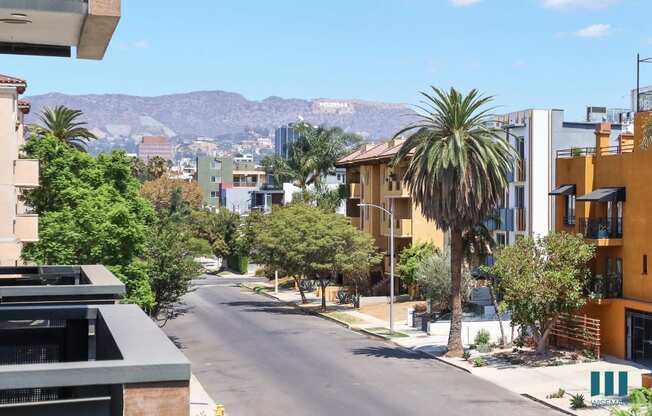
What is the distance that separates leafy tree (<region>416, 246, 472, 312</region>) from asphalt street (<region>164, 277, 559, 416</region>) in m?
5.47

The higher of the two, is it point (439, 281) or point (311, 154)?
point (311, 154)

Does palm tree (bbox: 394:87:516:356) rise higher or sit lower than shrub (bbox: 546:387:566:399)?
higher

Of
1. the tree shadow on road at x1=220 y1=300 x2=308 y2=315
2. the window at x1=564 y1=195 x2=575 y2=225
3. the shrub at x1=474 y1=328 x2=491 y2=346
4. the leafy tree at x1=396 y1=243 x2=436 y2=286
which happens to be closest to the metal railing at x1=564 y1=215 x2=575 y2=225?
the window at x1=564 y1=195 x2=575 y2=225

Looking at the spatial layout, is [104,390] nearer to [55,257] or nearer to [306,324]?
[55,257]

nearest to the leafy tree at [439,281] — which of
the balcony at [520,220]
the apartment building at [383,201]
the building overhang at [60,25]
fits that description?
the balcony at [520,220]

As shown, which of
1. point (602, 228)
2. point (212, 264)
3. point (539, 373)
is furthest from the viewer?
point (212, 264)

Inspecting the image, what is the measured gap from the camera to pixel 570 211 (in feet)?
155

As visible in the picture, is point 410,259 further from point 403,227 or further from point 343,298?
point 343,298

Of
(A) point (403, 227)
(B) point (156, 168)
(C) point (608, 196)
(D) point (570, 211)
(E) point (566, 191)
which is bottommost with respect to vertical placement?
(A) point (403, 227)

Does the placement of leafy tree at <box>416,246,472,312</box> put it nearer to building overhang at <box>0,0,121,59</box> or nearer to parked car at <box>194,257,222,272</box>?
building overhang at <box>0,0,121,59</box>

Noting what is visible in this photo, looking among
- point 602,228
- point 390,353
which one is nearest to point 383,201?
point 390,353

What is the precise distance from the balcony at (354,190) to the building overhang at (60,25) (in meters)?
74.4

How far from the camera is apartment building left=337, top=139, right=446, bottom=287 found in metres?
73.8

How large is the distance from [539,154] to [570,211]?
16.0 metres
